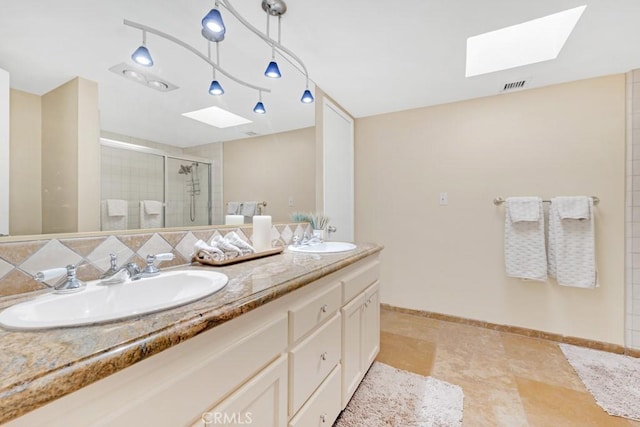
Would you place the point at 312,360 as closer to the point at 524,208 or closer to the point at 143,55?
the point at 143,55

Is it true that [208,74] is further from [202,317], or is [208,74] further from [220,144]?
[202,317]

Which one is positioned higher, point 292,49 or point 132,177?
point 292,49

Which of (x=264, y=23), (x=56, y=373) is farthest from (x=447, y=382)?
(x=264, y=23)

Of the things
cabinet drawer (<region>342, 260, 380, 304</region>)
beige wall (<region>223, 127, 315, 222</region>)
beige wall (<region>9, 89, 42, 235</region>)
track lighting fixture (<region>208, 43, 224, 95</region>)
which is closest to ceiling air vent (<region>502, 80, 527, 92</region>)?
beige wall (<region>223, 127, 315, 222</region>)

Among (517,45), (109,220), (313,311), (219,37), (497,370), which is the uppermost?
(517,45)

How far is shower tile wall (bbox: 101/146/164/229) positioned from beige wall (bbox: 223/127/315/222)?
372 millimetres

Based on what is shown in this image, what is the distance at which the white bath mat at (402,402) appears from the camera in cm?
138

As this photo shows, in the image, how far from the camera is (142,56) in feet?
3.53

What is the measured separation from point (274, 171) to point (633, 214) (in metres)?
2.65

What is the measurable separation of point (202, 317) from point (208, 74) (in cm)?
129

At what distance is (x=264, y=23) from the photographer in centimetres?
147

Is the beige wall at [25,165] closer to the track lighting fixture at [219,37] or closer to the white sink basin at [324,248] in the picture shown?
the track lighting fixture at [219,37]

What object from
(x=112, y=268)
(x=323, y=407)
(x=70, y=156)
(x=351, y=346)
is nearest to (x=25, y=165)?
(x=70, y=156)

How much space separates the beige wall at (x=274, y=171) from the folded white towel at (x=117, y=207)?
496mm
